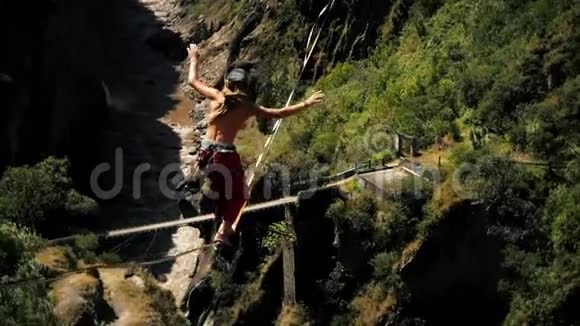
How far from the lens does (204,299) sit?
36.3 m

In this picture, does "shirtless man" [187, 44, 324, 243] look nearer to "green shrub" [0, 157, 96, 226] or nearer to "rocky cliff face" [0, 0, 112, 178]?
"green shrub" [0, 157, 96, 226]

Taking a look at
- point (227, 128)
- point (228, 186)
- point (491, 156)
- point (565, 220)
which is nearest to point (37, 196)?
point (491, 156)

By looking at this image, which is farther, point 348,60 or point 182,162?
point 182,162

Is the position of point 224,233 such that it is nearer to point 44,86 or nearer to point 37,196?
point 37,196

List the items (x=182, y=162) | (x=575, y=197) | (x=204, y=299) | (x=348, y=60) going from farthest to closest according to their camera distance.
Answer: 1. (x=182, y=162)
2. (x=348, y=60)
3. (x=204, y=299)
4. (x=575, y=197)

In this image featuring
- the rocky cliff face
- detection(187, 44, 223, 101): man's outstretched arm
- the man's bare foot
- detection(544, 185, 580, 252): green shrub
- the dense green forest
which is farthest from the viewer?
the rocky cliff face

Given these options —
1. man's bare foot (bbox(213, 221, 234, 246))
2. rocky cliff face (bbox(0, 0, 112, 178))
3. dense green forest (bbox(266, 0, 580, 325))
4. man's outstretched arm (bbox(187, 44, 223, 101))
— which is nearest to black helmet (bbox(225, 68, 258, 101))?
man's outstretched arm (bbox(187, 44, 223, 101))

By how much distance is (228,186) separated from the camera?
10.4 m

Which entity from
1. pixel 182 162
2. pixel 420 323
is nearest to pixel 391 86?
pixel 420 323

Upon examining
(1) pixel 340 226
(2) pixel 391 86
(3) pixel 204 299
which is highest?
(2) pixel 391 86

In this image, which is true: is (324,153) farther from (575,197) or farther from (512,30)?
(575,197)

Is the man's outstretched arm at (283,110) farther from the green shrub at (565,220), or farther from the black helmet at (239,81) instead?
the green shrub at (565,220)

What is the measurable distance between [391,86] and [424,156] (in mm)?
5144

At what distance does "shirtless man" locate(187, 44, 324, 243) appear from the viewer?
9773 millimetres
